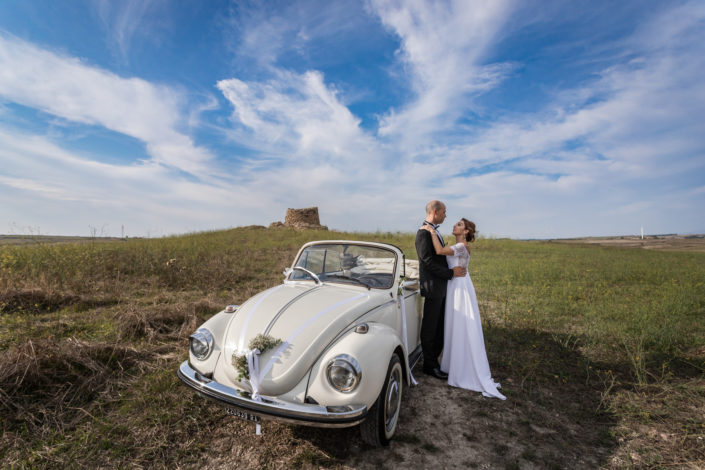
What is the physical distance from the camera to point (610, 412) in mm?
3588

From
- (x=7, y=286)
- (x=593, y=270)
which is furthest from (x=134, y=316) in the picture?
(x=593, y=270)

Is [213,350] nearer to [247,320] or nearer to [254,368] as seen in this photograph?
[247,320]

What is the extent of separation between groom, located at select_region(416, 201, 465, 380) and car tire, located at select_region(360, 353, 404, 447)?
137 cm

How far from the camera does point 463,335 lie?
4.17 meters

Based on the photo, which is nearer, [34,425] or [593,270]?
[34,425]

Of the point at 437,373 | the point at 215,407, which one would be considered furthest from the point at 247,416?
the point at 437,373

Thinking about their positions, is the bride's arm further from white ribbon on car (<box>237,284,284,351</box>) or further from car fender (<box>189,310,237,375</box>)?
car fender (<box>189,310,237,375</box>)

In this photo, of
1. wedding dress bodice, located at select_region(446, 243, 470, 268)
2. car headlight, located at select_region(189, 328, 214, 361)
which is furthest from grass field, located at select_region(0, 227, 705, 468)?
wedding dress bodice, located at select_region(446, 243, 470, 268)

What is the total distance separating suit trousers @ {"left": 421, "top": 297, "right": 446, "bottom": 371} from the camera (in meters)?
4.33

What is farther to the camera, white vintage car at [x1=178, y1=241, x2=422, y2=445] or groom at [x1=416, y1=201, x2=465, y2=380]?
groom at [x1=416, y1=201, x2=465, y2=380]

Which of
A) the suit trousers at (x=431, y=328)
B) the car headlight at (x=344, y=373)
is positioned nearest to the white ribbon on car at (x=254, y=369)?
the car headlight at (x=344, y=373)

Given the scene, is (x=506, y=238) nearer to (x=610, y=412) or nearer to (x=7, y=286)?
(x=610, y=412)

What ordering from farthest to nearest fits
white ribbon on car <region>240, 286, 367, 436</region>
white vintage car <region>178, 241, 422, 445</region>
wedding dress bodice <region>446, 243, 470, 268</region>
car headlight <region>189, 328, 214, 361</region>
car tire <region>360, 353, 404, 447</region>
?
wedding dress bodice <region>446, 243, 470, 268</region> → car headlight <region>189, 328, 214, 361</region> → car tire <region>360, 353, 404, 447</region> → white ribbon on car <region>240, 286, 367, 436</region> → white vintage car <region>178, 241, 422, 445</region>

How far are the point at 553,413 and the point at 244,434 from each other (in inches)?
130
